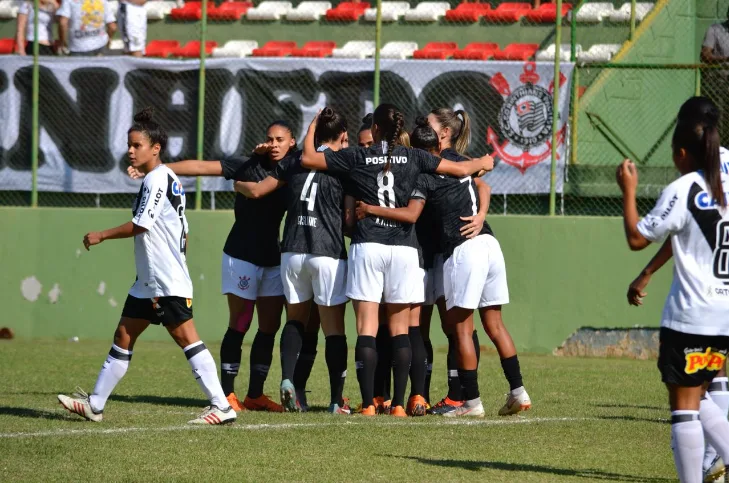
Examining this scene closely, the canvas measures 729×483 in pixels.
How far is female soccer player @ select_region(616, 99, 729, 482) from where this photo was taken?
17.8ft

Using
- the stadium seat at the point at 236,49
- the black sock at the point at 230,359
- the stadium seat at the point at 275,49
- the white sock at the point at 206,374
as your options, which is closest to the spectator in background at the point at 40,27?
the stadium seat at the point at 236,49

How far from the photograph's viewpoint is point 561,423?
8109mm

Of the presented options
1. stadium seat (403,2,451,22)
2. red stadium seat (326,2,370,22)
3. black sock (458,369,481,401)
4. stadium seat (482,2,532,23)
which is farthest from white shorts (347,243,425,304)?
red stadium seat (326,2,370,22)

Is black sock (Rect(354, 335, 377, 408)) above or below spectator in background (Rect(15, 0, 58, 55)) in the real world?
below

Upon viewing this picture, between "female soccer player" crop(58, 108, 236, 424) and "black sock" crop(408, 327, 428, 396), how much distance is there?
5.02ft

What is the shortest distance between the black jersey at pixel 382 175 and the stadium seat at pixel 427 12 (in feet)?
28.3

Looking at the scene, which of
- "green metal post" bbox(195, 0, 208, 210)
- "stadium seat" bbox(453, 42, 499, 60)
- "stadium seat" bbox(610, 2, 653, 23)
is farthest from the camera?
"stadium seat" bbox(610, 2, 653, 23)

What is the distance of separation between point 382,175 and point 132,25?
827cm

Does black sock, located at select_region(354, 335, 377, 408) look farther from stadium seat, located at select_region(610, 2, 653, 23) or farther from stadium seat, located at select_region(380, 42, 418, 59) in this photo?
stadium seat, located at select_region(610, 2, 653, 23)

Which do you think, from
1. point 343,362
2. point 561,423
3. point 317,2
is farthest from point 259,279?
point 317,2

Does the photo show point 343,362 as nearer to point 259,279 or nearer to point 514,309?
point 259,279

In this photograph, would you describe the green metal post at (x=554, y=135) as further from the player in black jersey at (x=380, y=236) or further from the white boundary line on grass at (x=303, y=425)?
the white boundary line on grass at (x=303, y=425)

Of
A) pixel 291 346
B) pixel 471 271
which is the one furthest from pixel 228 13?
pixel 471 271

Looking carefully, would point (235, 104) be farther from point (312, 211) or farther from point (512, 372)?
point (512, 372)
